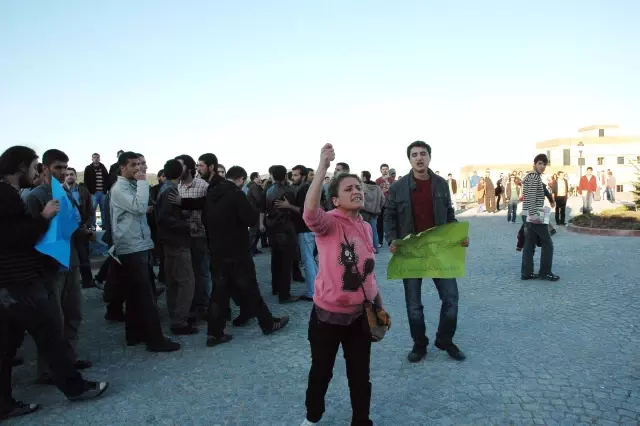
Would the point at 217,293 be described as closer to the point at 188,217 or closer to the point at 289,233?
the point at 188,217

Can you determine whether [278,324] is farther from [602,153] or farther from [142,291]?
[602,153]

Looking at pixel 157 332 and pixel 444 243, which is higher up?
pixel 444 243

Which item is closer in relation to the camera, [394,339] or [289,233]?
[394,339]

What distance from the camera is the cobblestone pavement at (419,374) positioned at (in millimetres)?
3807

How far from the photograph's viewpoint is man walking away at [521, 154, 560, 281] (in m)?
8.22

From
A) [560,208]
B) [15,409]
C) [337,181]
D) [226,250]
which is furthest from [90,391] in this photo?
[560,208]

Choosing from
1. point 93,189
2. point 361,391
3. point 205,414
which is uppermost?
point 93,189

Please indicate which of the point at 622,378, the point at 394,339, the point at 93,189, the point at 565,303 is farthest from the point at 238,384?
the point at 93,189

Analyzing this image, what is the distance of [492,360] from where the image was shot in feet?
15.7

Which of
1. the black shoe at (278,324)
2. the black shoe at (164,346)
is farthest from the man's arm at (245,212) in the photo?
the black shoe at (164,346)

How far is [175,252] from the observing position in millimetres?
6188

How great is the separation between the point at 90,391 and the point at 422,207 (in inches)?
134

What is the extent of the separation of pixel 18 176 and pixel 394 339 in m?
3.95

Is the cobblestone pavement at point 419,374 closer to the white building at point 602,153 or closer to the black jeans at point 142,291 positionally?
the black jeans at point 142,291
